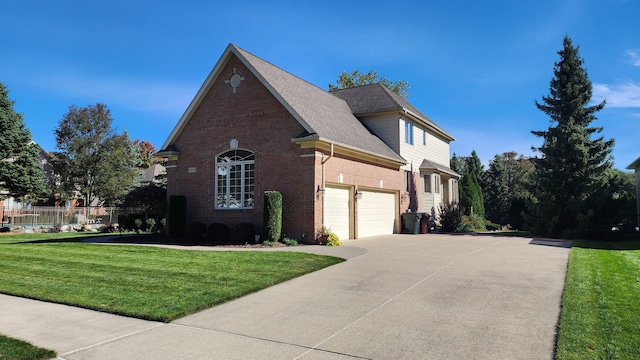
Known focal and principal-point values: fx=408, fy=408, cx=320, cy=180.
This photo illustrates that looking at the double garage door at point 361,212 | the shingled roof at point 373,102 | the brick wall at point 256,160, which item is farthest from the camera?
the shingled roof at point 373,102

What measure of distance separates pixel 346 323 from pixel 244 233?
10.3 meters

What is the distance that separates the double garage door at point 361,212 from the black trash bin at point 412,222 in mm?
610

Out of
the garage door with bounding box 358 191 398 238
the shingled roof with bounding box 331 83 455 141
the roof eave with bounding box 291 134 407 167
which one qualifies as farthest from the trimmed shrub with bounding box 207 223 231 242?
the shingled roof with bounding box 331 83 455 141

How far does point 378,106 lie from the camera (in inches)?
886

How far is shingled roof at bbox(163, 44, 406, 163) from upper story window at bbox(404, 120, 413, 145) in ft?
5.81

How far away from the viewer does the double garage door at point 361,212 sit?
52.8ft

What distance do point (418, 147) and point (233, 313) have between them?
64.5ft

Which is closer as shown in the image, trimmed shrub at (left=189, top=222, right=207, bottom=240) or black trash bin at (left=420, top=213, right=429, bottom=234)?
trimmed shrub at (left=189, top=222, right=207, bottom=240)

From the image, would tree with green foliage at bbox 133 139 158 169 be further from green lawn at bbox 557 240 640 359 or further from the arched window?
green lawn at bbox 557 240 640 359

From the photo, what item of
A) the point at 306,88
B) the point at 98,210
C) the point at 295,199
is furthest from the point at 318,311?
the point at 98,210

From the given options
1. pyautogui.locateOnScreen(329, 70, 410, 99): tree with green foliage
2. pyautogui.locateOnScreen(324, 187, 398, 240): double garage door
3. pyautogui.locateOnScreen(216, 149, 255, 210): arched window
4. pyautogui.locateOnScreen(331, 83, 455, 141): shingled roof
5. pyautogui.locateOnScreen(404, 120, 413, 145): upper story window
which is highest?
pyautogui.locateOnScreen(329, 70, 410, 99): tree with green foliage

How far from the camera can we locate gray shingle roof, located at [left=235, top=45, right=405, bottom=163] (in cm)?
1581

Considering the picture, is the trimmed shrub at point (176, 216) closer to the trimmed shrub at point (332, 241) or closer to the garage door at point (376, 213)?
the trimmed shrub at point (332, 241)

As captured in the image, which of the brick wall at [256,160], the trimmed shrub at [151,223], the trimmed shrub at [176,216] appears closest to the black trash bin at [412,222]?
the brick wall at [256,160]
